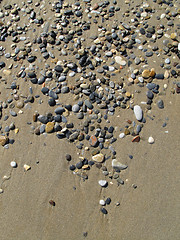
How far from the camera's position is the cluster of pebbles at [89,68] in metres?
2.46

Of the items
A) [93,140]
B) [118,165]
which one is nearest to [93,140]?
[93,140]

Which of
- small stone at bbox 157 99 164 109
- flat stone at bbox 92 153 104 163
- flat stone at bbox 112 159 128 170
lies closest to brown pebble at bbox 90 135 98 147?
flat stone at bbox 92 153 104 163

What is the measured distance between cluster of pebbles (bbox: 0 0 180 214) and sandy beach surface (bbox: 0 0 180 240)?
38mm

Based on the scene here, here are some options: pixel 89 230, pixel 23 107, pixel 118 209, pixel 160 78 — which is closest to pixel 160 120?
pixel 160 78

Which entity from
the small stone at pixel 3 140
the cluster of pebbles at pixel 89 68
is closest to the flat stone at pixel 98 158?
the cluster of pebbles at pixel 89 68

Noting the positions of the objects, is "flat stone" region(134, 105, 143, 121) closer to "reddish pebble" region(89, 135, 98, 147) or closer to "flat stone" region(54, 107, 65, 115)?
"reddish pebble" region(89, 135, 98, 147)

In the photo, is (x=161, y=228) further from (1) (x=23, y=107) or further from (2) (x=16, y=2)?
(2) (x=16, y=2)

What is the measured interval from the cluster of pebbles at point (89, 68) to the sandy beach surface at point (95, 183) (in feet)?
0.12

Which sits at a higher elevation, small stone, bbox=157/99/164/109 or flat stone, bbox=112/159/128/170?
small stone, bbox=157/99/164/109

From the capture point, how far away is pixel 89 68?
2.73m

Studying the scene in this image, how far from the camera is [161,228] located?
210 centimetres

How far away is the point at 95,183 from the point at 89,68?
138 cm

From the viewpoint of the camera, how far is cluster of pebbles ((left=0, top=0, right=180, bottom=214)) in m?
2.46

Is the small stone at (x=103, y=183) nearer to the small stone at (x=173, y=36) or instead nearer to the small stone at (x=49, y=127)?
the small stone at (x=49, y=127)
